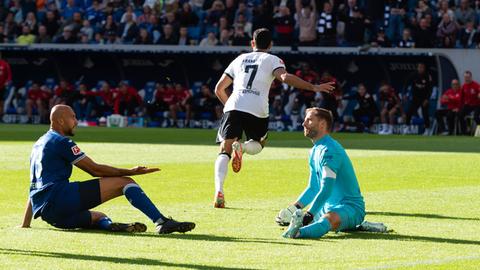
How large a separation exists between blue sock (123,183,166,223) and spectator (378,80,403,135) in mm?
27343

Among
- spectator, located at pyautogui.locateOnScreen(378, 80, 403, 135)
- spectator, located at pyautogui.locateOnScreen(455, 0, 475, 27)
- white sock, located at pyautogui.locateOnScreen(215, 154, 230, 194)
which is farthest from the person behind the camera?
spectator, located at pyautogui.locateOnScreen(378, 80, 403, 135)

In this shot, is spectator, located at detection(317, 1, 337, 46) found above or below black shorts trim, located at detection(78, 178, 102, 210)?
below

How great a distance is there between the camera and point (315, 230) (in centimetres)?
1104

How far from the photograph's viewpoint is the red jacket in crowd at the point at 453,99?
36812 mm

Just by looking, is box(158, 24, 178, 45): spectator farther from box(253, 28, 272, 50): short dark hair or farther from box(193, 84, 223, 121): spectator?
box(253, 28, 272, 50): short dark hair

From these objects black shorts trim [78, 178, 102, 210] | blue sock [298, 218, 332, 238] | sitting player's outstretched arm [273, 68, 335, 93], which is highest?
sitting player's outstretched arm [273, 68, 335, 93]

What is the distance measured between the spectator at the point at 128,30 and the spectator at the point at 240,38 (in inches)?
163

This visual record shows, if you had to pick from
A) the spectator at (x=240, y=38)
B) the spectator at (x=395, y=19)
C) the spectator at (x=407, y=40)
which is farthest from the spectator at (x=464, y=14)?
the spectator at (x=240, y=38)

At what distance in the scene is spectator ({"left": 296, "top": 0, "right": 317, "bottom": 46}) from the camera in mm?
39344

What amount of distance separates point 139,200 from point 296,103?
2909cm

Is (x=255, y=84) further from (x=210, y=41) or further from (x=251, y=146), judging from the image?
(x=210, y=41)

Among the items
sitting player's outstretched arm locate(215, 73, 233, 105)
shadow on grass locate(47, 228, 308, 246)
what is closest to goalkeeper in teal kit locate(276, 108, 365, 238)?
shadow on grass locate(47, 228, 308, 246)

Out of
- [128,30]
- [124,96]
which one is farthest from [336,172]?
[128,30]

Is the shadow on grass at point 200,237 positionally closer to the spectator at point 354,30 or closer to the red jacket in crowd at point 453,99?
the red jacket in crowd at point 453,99
